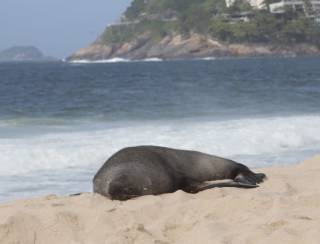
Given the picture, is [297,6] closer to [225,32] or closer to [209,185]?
[225,32]


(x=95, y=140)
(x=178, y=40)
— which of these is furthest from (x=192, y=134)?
(x=178, y=40)

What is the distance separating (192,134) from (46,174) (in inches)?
190

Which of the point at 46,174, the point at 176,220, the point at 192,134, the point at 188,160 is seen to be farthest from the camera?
the point at 192,134

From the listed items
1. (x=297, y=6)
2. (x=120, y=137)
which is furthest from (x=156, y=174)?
(x=297, y=6)

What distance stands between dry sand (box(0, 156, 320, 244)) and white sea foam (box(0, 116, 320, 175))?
177 inches

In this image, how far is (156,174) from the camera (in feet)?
21.5

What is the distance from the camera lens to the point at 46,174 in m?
10.1

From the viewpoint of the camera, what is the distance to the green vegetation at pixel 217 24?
4808 inches

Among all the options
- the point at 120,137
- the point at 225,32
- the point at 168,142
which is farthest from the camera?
the point at 225,32

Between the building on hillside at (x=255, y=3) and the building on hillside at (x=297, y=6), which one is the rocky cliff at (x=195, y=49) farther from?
the building on hillside at (x=255, y=3)

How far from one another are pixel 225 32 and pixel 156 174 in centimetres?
11825

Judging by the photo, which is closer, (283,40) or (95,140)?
(95,140)

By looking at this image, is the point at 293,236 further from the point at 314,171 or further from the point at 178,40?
the point at 178,40

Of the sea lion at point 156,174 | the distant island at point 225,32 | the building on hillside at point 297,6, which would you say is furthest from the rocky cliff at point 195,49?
the sea lion at point 156,174
